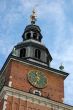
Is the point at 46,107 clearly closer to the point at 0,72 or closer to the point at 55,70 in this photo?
the point at 55,70

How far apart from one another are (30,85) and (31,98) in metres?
2.16

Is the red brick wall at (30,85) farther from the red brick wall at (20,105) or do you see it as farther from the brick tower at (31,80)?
the red brick wall at (20,105)

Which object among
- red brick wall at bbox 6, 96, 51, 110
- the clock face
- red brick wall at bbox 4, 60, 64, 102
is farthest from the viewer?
the clock face

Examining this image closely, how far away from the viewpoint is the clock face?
49.9 meters

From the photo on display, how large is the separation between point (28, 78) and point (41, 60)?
3963 millimetres

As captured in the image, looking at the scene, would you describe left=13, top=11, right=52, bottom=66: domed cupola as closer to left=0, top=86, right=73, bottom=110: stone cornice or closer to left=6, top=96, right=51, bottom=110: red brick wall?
left=0, top=86, right=73, bottom=110: stone cornice

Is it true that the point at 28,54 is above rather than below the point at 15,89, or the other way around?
above

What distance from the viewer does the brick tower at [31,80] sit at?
4744cm

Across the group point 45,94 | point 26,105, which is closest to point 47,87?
point 45,94

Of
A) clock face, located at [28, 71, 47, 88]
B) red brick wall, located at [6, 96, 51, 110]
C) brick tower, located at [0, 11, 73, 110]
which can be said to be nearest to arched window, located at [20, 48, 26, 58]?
brick tower, located at [0, 11, 73, 110]

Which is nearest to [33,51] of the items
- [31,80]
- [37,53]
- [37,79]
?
[37,53]

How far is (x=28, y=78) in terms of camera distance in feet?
164

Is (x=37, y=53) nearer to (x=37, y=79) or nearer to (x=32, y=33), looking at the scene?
(x=32, y=33)

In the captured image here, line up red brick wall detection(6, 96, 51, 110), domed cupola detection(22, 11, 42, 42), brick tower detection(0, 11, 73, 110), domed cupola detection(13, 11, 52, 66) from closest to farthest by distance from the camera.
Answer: red brick wall detection(6, 96, 51, 110) → brick tower detection(0, 11, 73, 110) → domed cupola detection(13, 11, 52, 66) → domed cupola detection(22, 11, 42, 42)
